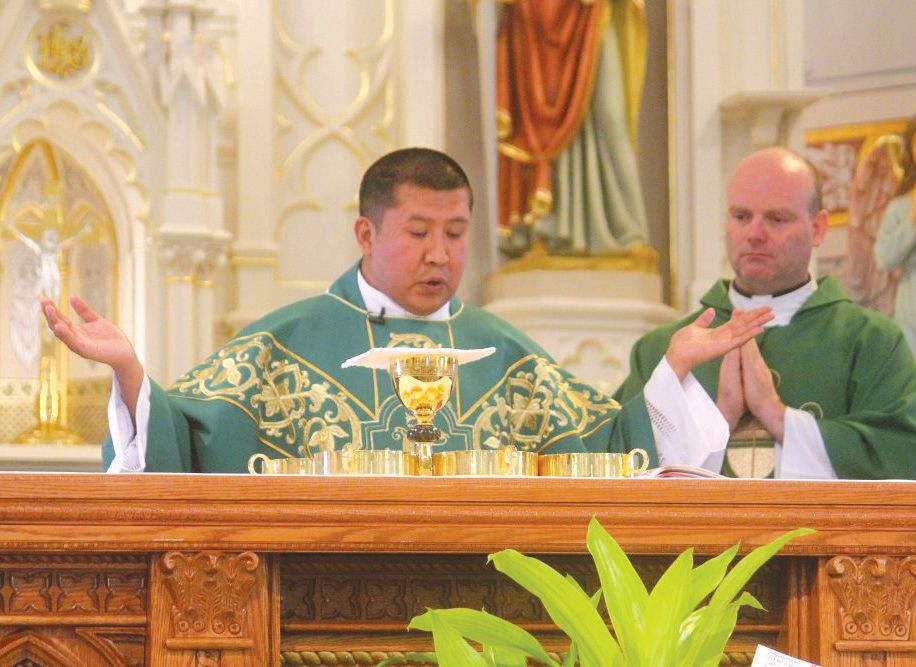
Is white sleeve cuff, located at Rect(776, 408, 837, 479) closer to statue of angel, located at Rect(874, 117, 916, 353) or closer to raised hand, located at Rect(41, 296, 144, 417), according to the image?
raised hand, located at Rect(41, 296, 144, 417)

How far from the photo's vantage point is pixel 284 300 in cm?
670

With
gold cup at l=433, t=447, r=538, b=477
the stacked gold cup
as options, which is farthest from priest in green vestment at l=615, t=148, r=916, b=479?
gold cup at l=433, t=447, r=538, b=477

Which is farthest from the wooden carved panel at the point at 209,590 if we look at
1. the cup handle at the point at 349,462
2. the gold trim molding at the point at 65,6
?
the gold trim molding at the point at 65,6

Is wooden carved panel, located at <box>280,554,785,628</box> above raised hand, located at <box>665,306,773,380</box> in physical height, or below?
below

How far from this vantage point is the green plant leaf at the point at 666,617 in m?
2.01

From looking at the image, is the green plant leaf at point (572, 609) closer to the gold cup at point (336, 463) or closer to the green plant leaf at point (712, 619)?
the green plant leaf at point (712, 619)

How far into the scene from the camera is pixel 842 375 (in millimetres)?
5129

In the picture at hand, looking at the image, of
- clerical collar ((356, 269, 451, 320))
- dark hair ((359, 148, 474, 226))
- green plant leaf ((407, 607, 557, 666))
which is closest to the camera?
green plant leaf ((407, 607, 557, 666))

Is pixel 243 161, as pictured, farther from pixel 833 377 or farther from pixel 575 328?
pixel 833 377

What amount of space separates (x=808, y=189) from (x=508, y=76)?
6.29 feet

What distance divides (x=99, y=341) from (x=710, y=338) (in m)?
1.56

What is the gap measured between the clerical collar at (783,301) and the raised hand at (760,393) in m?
0.41

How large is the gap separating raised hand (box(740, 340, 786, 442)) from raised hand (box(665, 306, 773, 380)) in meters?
0.73

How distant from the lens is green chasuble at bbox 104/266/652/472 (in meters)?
4.14
